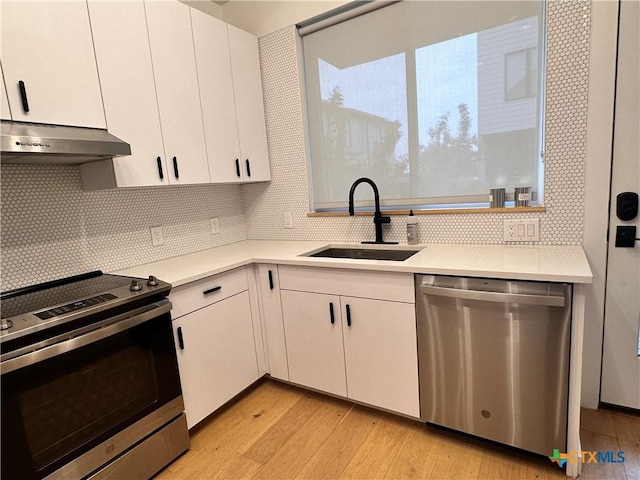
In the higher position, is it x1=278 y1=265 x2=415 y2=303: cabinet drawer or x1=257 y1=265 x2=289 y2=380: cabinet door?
x1=278 y1=265 x2=415 y2=303: cabinet drawer

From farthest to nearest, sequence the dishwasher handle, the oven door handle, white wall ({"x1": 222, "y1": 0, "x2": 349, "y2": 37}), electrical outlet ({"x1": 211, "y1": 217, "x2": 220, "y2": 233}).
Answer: electrical outlet ({"x1": 211, "y1": 217, "x2": 220, "y2": 233}) < white wall ({"x1": 222, "y1": 0, "x2": 349, "y2": 37}) < the dishwasher handle < the oven door handle

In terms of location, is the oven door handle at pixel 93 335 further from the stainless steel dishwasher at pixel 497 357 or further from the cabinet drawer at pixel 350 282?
the stainless steel dishwasher at pixel 497 357

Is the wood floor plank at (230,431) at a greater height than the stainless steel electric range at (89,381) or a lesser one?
lesser

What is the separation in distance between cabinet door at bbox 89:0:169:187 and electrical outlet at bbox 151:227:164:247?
425 mm

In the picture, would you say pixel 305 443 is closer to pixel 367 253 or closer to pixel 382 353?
pixel 382 353

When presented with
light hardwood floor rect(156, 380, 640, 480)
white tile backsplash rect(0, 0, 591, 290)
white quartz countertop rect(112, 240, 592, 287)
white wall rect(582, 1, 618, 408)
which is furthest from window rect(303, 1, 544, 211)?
light hardwood floor rect(156, 380, 640, 480)

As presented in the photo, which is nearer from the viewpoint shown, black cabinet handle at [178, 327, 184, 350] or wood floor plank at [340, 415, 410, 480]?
wood floor plank at [340, 415, 410, 480]

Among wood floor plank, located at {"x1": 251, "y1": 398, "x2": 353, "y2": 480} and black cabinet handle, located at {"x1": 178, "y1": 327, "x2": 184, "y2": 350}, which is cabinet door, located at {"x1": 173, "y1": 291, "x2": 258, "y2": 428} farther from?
wood floor plank, located at {"x1": 251, "y1": 398, "x2": 353, "y2": 480}

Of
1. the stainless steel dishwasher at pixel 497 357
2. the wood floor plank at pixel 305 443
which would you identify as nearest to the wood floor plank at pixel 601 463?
the stainless steel dishwasher at pixel 497 357

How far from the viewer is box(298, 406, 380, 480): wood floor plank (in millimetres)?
1626

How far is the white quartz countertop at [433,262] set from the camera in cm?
141

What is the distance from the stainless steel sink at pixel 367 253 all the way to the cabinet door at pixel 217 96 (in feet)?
2.59

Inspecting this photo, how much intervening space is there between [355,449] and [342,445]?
2.8 inches

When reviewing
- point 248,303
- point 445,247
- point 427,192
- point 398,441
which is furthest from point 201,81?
point 398,441
